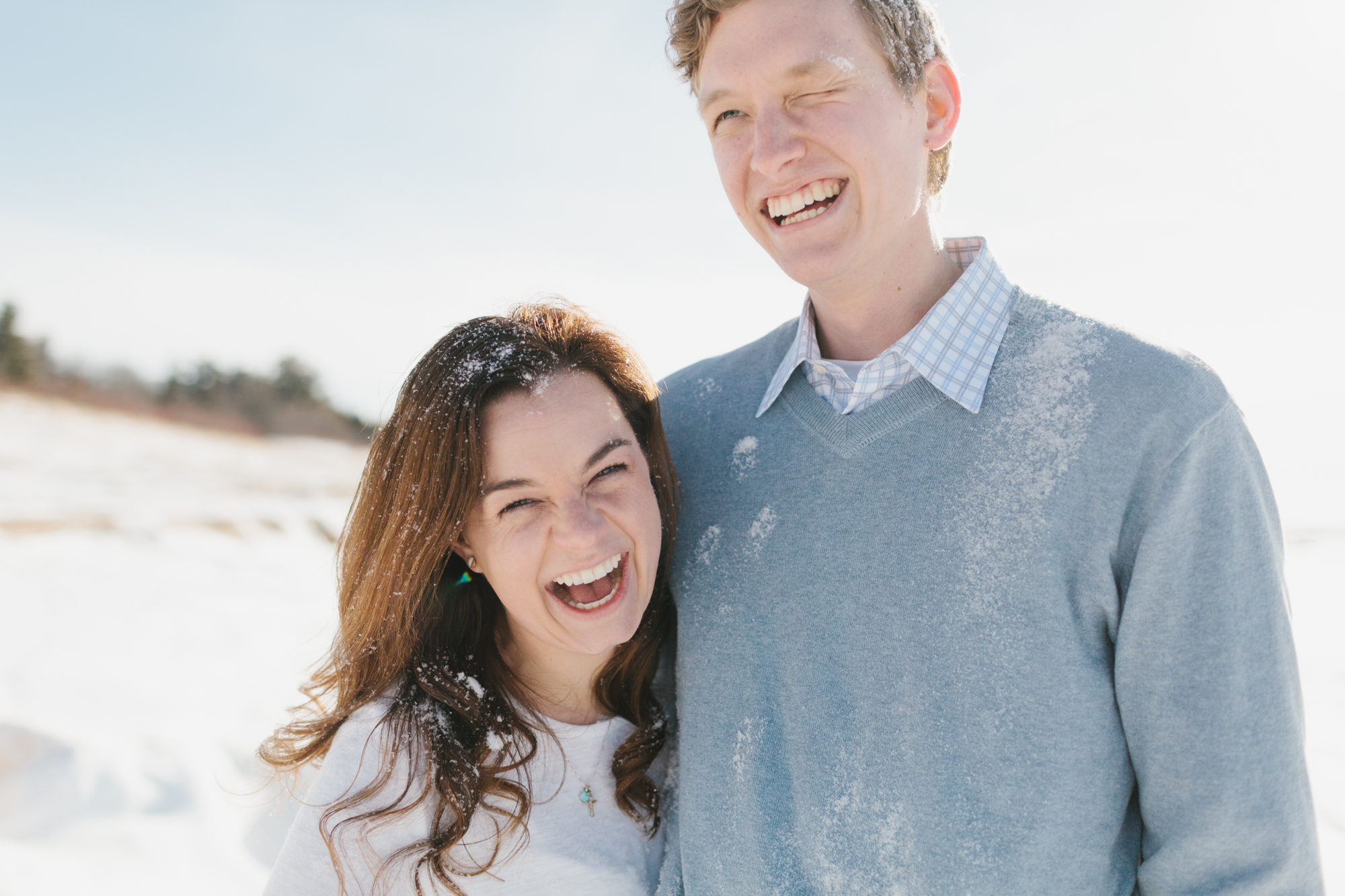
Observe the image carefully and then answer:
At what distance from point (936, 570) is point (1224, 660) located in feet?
1.50

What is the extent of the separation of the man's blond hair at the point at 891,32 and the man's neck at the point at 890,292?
0.20 m

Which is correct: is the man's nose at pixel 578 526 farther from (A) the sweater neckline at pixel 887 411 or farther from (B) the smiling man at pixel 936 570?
(A) the sweater neckline at pixel 887 411

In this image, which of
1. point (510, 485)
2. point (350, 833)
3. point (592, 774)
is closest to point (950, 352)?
point (510, 485)

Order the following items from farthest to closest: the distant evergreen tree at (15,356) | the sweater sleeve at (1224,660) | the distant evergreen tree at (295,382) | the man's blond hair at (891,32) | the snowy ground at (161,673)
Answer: the distant evergreen tree at (295,382) → the distant evergreen tree at (15,356) → the snowy ground at (161,673) → the man's blond hair at (891,32) → the sweater sleeve at (1224,660)

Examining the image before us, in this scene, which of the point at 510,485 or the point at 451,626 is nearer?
the point at 510,485

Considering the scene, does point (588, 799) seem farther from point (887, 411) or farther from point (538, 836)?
point (887, 411)

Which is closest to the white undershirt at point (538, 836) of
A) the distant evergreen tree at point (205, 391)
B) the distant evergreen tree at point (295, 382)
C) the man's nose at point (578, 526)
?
the man's nose at point (578, 526)

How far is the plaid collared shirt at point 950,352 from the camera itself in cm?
151

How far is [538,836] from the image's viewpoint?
1.74 metres

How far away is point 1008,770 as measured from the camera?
1414 mm

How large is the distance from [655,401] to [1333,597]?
706 centimetres

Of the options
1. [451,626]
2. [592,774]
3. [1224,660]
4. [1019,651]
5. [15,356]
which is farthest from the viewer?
[15,356]

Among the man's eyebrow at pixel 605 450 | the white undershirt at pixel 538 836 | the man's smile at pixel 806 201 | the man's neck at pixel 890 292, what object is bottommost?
the white undershirt at pixel 538 836

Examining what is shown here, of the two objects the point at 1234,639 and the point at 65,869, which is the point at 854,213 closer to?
the point at 1234,639
